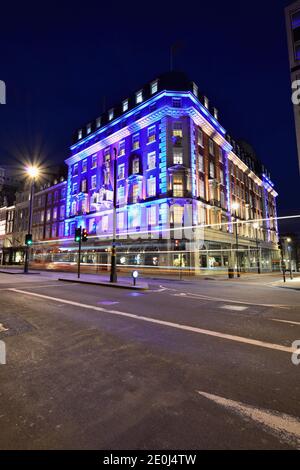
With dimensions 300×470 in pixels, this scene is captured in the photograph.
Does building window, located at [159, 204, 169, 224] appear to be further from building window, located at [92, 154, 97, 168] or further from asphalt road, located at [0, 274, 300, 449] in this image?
asphalt road, located at [0, 274, 300, 449]

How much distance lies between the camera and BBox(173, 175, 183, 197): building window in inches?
1214

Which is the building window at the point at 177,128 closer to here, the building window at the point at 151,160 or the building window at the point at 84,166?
the building window at the point at 151,160

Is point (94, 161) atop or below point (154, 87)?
below

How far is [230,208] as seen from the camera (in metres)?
42.5

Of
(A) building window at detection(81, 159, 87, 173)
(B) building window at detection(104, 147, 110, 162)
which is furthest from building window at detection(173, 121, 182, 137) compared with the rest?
(A) building window at detection(81, 159, 87, 173)

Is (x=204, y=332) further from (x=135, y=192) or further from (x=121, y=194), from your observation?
(x=121, y=194)

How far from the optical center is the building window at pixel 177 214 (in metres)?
30.3

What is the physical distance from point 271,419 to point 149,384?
1.48 metres

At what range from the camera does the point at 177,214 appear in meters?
30.5

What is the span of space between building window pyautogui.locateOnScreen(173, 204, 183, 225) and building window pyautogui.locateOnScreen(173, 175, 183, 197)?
4.91 feet

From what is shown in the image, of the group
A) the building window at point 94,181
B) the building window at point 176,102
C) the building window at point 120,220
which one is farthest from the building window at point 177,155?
the building window at point 94,181

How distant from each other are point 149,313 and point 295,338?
3.95m

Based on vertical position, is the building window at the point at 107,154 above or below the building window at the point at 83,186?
above

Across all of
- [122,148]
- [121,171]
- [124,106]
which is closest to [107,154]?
[122,148]
